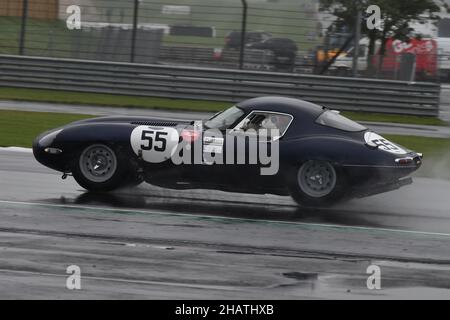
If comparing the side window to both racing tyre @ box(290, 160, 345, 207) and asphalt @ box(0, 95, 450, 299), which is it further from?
asphalt @ box(0, 95, 450, 299)

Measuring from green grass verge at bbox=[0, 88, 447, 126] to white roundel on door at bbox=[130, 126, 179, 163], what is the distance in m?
10.5

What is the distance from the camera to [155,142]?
10.5 metres

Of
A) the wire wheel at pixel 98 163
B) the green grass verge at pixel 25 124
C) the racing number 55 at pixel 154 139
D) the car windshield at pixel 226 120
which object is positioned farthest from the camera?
the green grass verge at pixel 25 124

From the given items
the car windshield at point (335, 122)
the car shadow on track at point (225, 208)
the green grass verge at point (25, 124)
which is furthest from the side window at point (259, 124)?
the green grass verge at point (25, 124)

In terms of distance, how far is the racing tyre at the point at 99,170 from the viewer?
10.6 meters

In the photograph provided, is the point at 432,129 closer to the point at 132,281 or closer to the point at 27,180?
the point at 27,180

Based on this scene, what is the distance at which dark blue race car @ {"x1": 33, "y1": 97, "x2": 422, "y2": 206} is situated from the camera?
10344 mm

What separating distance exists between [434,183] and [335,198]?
2892 mm

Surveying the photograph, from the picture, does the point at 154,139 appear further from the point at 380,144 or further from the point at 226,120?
the point at 380,144

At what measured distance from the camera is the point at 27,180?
1163cm

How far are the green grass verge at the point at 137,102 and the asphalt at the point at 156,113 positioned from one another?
0.54 metres

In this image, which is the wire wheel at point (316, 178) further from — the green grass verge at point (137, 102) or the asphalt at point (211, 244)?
the green grass verge at point (137, 102)

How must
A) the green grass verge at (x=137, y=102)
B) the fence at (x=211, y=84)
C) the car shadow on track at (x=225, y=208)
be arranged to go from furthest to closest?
the fence at (x=211, y=84) → the green grass verge at (x=137, y=102) → the car shadow on track at (x=225, y=208)

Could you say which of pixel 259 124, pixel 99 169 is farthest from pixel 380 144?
pixel 99 169
